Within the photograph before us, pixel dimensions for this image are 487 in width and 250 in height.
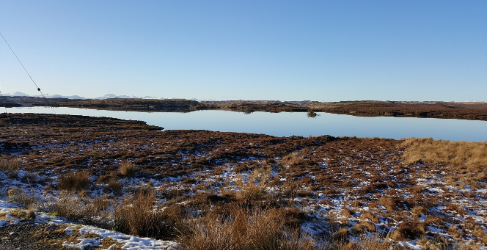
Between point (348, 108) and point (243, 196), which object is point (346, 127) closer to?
point (243, 196)

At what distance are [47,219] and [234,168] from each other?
28.0ft

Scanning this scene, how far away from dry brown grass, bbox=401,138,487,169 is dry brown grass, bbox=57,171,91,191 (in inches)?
608

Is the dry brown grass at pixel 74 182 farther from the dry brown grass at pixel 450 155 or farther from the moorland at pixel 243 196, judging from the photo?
the dry brown grass at pixel 450 155

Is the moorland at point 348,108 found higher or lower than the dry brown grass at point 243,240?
higher

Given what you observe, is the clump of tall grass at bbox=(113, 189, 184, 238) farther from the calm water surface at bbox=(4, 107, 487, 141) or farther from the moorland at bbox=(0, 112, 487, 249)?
the calm water surface at bbox=(4, 107, 487, 141)

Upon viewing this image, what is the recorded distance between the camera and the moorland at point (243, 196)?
4273 mm

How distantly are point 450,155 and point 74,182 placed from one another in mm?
18894

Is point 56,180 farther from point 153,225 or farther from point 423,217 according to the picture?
point 423,217

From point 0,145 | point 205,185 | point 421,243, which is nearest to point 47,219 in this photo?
point 205,185

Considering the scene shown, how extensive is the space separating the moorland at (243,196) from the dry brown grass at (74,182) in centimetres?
4

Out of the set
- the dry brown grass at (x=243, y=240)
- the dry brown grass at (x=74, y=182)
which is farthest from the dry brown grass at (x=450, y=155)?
the dry brown grass at (x=74, y=182)

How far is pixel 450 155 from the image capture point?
45.3 feet

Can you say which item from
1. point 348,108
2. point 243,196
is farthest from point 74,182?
point 348,108

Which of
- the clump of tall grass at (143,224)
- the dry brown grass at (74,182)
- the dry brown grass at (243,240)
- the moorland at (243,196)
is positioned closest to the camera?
the dry brown grass at (243,240)
